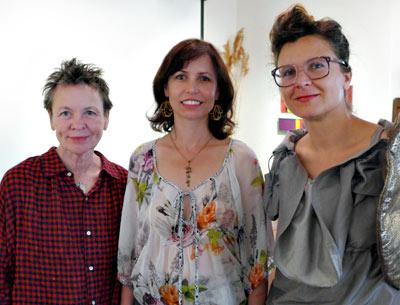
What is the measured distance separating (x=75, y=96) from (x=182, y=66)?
41 cm

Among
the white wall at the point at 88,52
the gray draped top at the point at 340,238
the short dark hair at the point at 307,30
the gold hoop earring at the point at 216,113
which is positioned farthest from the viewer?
the white wall at the point at 88,52

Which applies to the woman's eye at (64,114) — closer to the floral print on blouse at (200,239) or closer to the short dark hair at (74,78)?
the short dark hair at (74,78)

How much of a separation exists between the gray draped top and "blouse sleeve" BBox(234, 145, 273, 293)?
214 mm

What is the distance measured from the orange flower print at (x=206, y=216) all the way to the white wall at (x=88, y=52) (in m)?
1.50

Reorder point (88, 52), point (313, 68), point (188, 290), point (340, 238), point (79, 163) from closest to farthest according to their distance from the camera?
point (340, 238) → point (313, 68) → point (188, 290) → point (79, 163) → point (88, 52)

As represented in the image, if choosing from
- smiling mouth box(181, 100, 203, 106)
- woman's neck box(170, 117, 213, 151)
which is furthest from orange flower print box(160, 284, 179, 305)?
smiling mouth box(181, 100, 203, 106)

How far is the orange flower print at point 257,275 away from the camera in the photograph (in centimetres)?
151

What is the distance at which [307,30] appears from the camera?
133 cm

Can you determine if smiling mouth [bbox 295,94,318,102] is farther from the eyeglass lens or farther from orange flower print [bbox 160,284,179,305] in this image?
orange flower print [bbox 160,284,179,305]

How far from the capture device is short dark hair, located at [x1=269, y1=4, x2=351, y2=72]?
1.32 meters

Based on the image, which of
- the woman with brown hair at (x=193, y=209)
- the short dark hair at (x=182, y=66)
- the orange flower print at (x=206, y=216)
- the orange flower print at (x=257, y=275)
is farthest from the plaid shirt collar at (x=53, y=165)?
the orange flower print at (x=257, y=275)

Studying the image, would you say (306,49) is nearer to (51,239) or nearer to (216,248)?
(216,248)

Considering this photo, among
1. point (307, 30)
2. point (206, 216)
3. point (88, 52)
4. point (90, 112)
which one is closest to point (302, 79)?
point (307, 30)

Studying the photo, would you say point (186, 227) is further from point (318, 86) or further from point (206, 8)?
point (206, 8)
